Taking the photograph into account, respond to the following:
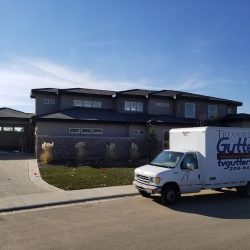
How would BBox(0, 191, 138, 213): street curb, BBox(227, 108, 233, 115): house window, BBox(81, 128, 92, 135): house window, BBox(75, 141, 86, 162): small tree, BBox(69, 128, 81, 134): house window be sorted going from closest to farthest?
BBox(0, 191, 138, 213): street curb < BBox(75, 141, 86, 162): small tree < BBox(69, 128, 81, 134): house window < BBox(81, 128, 92, 135): house window < BBox(227, 108, 233, 115): house window

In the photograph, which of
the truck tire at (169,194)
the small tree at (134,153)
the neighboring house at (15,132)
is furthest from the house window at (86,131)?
the truck tire at (169,194)

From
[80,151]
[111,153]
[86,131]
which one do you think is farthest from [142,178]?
[86,131]

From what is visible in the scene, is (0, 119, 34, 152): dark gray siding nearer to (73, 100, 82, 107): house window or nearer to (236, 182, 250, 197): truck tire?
(73, 100, 82, 107): house window

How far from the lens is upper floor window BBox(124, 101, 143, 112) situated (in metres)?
37.8

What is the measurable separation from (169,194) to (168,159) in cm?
167

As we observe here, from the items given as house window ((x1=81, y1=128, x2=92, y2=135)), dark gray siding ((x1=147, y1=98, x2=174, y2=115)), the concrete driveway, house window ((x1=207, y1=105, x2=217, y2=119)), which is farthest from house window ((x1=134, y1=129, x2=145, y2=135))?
the concrete driveway

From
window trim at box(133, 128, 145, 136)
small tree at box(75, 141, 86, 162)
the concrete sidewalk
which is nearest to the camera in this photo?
the concrete sidewalk

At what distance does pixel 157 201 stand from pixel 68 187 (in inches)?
176

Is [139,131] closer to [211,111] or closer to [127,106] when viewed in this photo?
[127,106]

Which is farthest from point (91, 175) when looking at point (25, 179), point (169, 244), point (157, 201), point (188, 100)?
point (188, 100)

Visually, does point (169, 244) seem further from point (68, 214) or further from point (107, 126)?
point (107, 126)

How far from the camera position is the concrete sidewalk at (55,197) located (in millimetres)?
13102

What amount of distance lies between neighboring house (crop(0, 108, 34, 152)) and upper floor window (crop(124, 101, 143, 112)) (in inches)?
411

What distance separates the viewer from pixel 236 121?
39.2m
